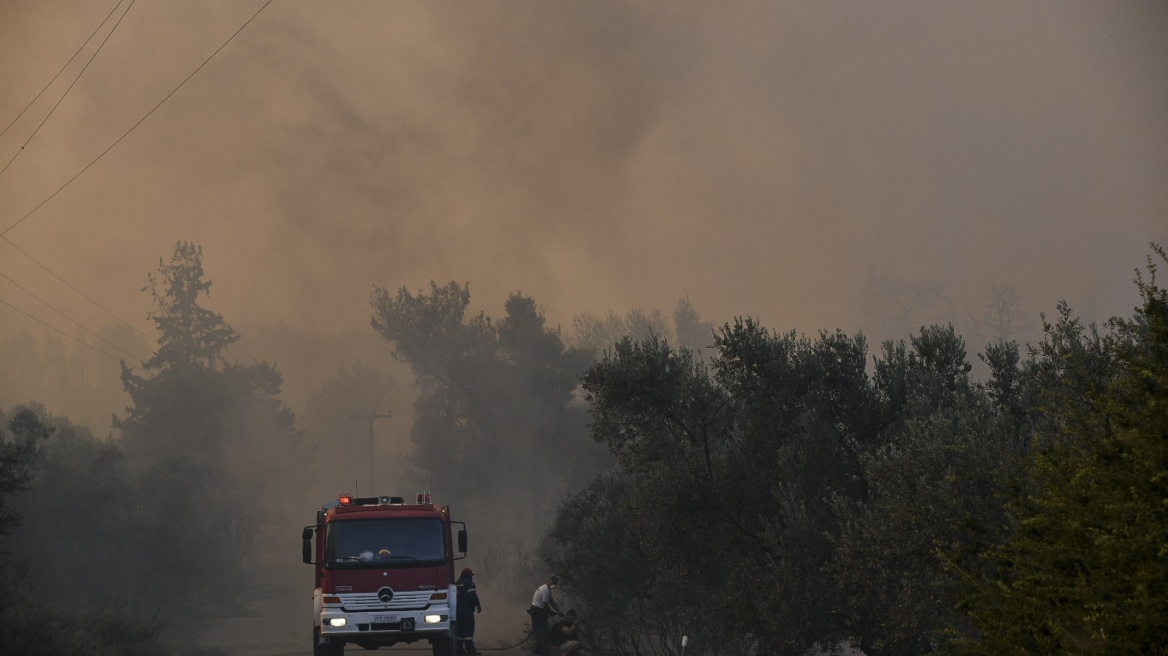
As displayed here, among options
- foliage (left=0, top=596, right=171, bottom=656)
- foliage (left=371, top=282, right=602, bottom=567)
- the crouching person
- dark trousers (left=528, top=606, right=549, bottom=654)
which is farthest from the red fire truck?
foliage (left=371, top=282, right=602, bottom=567)

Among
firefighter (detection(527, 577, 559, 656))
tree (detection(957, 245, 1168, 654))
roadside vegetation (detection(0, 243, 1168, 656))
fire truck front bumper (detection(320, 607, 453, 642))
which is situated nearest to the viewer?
tree (detection(957, 245, 1168, 654))

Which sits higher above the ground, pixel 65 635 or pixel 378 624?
pixel 65 635

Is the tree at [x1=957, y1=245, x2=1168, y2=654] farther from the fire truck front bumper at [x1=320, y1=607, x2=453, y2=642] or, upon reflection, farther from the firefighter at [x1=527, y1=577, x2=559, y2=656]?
the firefighter at [x1=527, y1=577, x2=559, y2=656]

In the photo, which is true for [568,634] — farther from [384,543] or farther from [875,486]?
[875,486]

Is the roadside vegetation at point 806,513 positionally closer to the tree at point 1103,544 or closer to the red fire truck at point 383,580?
the tree at point 1103,544

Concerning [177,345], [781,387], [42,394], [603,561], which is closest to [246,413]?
[177,345]

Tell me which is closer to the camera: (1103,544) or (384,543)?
(1103,544)

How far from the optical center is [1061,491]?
8250 millimetres

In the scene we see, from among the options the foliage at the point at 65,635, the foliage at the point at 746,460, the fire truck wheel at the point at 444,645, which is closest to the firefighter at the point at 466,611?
the fire truck wheel at the point at 444,645

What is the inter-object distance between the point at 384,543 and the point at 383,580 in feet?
2.22

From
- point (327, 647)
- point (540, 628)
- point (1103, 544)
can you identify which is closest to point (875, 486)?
point (540, 628)

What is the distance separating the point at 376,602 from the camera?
19.5 meters

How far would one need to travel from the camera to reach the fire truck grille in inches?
767

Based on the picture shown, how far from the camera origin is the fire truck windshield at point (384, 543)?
1977 centimetres
